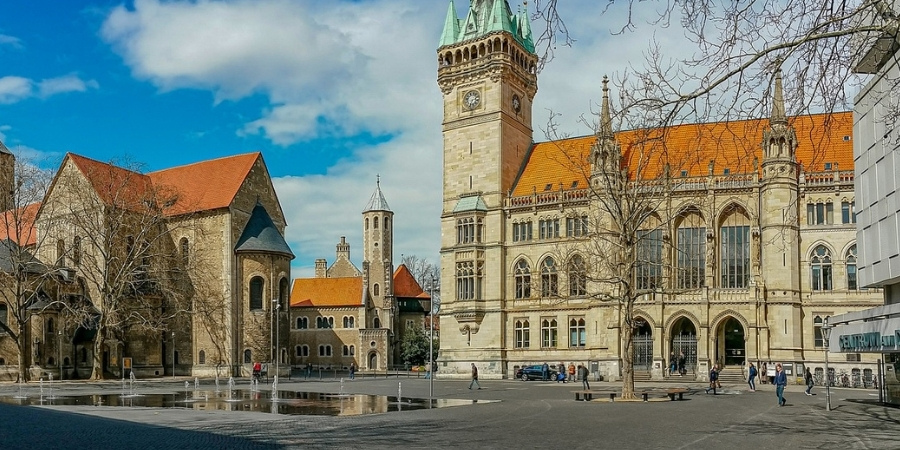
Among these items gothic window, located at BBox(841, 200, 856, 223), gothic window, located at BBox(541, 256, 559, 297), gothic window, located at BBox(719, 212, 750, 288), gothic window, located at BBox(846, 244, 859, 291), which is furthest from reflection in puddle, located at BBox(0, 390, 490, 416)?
gothic window, located at BBox(841, 200, 856, 223)

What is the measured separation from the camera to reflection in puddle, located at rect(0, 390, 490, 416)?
3006 cm

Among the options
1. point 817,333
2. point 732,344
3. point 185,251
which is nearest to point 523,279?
point 732,344

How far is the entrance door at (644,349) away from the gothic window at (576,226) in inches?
283

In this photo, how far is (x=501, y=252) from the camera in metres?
63.4

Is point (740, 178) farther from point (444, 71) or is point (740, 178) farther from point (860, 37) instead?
point (860, 37)

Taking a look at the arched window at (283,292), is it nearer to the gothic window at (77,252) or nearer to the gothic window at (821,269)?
the gothic window at (77,252)

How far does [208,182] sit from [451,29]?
79.6 ft

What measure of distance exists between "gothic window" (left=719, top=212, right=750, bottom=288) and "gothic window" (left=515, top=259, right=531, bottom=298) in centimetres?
1328

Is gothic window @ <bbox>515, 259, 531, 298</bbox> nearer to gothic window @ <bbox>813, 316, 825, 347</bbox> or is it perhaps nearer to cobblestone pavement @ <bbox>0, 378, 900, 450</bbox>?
gothic window @ <bbox>813, 316, 825, 347</bbox>

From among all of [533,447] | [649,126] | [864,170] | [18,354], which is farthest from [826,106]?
[18,354]

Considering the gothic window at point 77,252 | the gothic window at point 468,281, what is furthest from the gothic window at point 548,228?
the gothic window at point 77,252

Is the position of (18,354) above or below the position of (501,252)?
below

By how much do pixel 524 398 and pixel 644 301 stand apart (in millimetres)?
21950

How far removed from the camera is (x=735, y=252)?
182 feet
